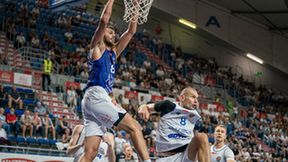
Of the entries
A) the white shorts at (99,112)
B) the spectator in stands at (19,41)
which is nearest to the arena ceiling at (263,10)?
the spectator in stands at (19,41)

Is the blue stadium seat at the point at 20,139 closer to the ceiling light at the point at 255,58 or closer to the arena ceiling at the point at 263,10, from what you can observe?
the arena ceiling at the point at 263,10

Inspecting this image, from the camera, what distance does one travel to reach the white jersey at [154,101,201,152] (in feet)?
29.5

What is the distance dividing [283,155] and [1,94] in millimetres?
15135

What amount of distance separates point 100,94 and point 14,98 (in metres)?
13.1

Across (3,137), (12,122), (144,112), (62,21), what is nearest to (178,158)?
(144,112)

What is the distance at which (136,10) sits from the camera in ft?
29.7

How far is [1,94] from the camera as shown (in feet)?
66.3

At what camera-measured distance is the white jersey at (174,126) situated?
8.99 m

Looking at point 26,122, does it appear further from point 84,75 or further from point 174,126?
point 174,126

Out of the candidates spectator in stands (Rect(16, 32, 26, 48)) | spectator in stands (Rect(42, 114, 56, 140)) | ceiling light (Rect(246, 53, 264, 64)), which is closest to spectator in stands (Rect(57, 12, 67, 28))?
spectator in stands (Rect(16, 32, 26, 48))

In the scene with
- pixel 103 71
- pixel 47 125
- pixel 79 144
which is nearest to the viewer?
pixel 103 71

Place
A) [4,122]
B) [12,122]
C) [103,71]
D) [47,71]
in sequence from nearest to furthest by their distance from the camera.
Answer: [103,71] < [4,122] < [12,122] < [47,71]

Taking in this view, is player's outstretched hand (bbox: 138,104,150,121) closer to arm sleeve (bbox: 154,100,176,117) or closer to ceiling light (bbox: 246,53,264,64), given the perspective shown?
arm sleeve (bbox: 154,100,176,117)

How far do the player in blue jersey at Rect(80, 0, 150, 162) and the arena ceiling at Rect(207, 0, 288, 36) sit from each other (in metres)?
27.6
